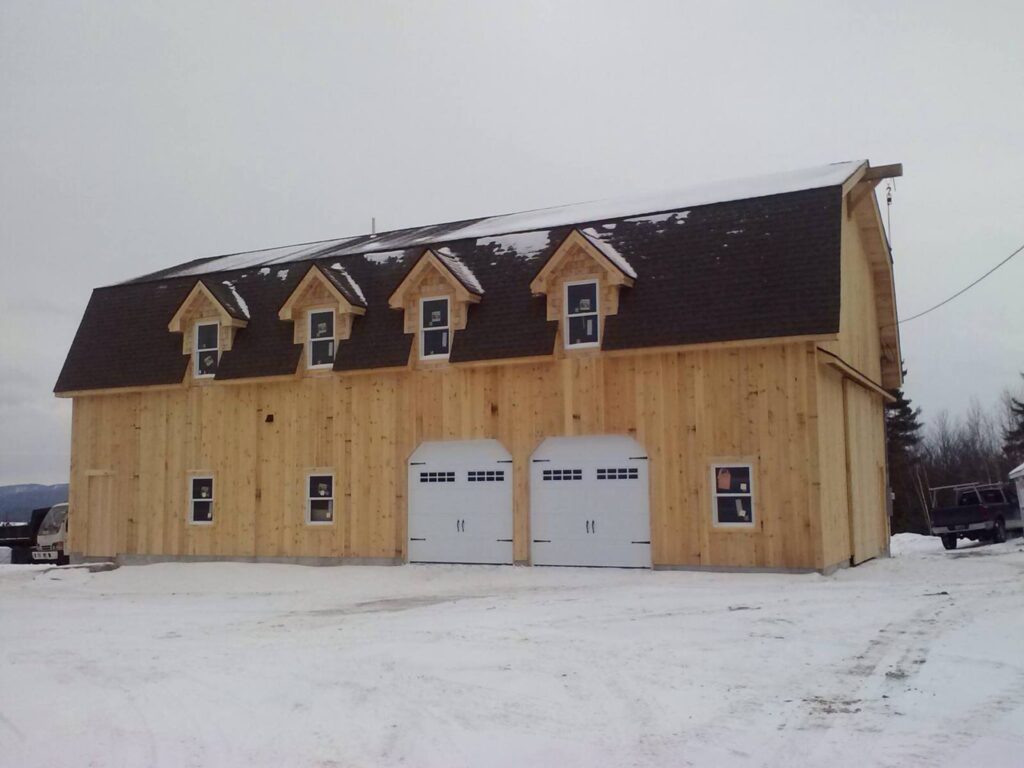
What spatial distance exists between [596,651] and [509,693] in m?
2.11

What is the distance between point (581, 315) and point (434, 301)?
3.42 metres

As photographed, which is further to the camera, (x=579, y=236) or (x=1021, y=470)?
(x=1021, y=470)

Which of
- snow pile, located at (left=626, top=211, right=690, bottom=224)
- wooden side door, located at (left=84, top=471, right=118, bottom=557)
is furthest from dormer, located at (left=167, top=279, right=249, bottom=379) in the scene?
snow pile, located at (left=626, top=211, right=690, bottom=224)

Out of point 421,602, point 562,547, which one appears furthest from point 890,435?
point 421,602

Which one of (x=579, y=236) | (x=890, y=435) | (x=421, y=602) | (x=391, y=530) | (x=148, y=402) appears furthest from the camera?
(x=890, y=435)

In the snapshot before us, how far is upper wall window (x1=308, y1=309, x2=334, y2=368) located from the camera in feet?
72.7

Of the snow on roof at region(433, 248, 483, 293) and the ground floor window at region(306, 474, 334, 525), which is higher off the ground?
the snow on roof at region(433, 248, 483, 293)

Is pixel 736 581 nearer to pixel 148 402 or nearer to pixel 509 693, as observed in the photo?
pixel 509 693

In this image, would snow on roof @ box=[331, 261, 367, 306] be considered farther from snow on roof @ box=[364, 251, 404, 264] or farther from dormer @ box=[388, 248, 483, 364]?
dormer @ box=[388, 248, 483, 364]

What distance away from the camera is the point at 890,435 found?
179 ft

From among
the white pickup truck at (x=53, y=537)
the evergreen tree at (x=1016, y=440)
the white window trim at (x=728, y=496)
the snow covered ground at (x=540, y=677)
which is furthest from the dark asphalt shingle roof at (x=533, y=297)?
the evergreen tree at (x=1016, y=440)

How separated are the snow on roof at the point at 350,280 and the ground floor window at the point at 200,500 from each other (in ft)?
18.5

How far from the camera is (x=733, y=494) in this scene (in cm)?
1783

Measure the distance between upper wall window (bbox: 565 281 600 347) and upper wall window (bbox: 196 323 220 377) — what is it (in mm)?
8995
